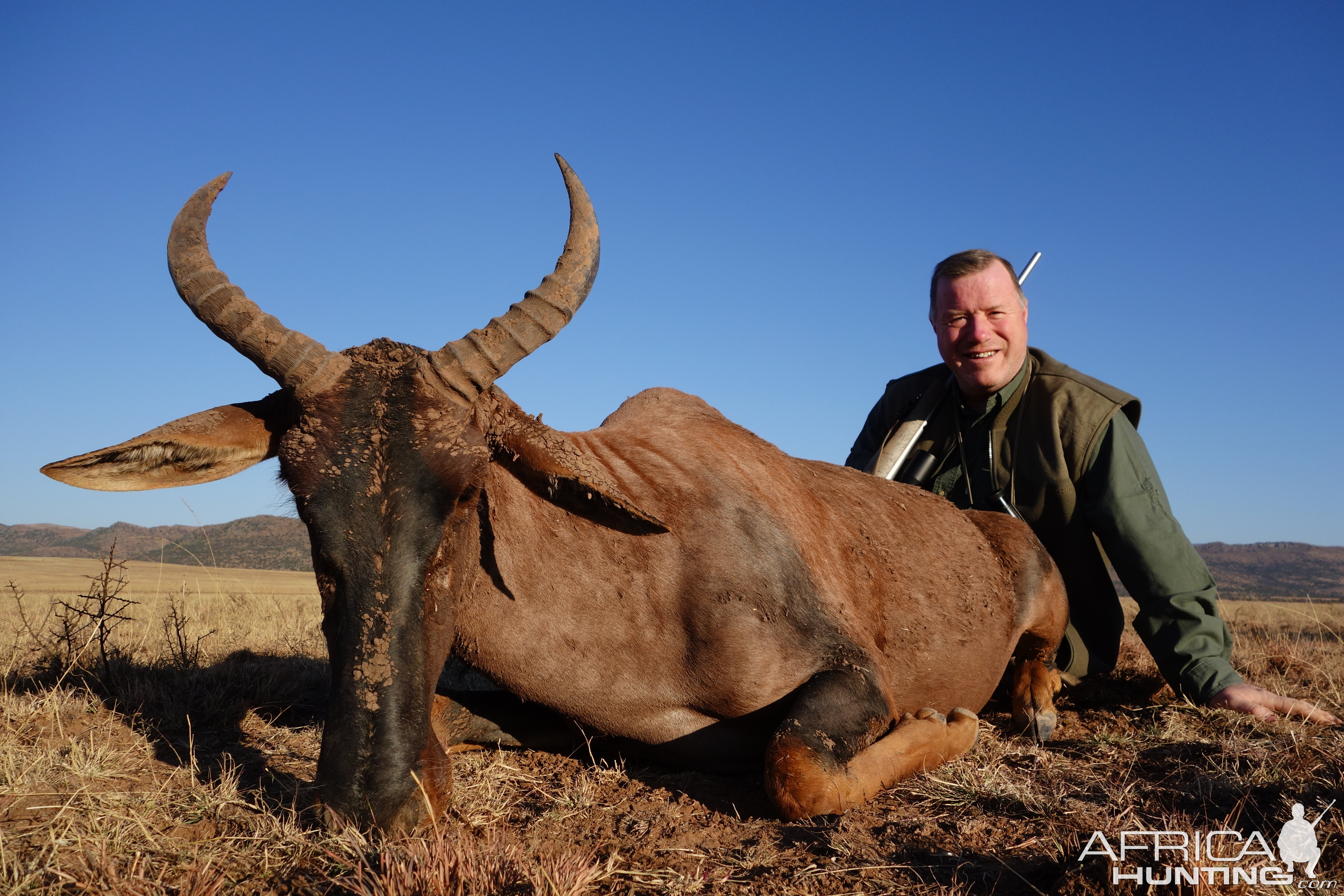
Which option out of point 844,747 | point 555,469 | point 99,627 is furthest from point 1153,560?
point 99,627

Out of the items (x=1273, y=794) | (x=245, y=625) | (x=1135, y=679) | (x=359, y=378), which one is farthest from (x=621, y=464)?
(x=245, y=625)

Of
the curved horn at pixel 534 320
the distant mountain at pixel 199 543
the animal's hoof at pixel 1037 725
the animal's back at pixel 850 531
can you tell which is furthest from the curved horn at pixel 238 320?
the distant mountain at pixel 199 543

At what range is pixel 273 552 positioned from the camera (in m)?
52.8

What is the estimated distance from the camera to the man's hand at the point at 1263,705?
4.80m

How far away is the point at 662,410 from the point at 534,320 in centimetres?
191

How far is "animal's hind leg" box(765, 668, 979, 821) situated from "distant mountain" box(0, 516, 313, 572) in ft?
104

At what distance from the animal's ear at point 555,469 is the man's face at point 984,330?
3862 mm

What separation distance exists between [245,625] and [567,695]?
20.1 ft

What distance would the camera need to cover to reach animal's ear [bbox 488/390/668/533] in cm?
381

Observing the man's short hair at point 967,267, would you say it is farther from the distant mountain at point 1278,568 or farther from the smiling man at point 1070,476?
the distant mountain at point 1278,568

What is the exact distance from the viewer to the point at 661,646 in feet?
13.3

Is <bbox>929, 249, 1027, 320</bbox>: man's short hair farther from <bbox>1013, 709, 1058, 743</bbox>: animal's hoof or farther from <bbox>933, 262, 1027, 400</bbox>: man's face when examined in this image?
<bbox>1013, 709, 1058, 743</bbox>: animal's hoof

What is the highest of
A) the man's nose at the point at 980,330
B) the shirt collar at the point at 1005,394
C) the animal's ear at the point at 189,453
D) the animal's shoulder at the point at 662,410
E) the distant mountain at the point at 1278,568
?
the man's nose at the point at 980,330

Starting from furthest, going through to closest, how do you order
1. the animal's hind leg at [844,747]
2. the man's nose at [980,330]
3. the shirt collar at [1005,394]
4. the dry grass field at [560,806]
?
the shirt collar at [1005,394], the man's nose at [980,330], the animal's hind leg at [844,747], the dry grass field at [560,806]
